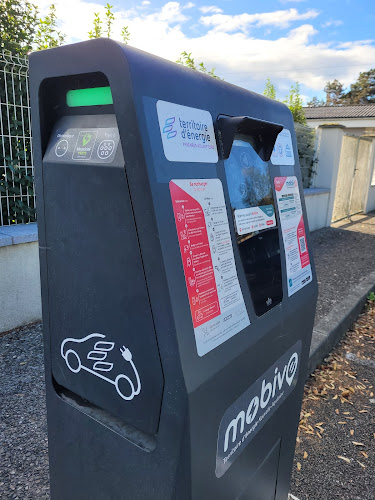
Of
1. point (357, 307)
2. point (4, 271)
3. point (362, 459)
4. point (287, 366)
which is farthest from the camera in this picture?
point (357, 307)

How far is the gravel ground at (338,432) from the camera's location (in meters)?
2.01

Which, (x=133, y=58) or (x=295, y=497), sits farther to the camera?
(x=295, y=497)

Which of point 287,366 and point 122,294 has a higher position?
point 122,294

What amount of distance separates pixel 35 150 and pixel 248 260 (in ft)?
2.16

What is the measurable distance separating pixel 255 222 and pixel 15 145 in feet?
10.5

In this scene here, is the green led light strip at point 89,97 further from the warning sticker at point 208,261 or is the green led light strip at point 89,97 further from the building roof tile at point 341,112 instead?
the building roof tile at point 341,112

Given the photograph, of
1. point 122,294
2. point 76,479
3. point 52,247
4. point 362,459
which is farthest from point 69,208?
point 362,459

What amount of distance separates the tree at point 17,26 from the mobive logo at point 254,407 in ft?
→ 12.8

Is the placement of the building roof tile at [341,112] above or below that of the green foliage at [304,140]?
above

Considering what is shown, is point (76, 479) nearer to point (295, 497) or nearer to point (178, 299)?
point (178, 299)

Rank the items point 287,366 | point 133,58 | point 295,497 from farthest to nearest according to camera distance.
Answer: point 295,497
point 287,366
point 133,58

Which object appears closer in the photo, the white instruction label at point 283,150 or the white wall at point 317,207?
the white instruction label at point 283,150

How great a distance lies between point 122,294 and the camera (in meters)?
0.92

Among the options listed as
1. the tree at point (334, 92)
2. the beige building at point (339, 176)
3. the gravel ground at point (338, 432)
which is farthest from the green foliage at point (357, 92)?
the gravel ground at point (338, 432)
